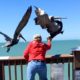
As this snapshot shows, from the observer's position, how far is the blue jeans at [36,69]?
22.0 ft

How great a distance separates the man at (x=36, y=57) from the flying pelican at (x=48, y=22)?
211mm

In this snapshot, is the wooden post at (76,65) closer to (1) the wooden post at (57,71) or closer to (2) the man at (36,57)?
(1) the wooden post at (57,71)

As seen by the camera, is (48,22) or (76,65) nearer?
(48,22)

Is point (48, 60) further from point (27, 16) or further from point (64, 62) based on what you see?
point (27, 16)

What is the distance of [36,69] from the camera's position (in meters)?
6.74

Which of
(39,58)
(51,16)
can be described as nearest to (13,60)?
(39,58)

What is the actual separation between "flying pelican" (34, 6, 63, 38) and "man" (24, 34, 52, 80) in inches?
8.3

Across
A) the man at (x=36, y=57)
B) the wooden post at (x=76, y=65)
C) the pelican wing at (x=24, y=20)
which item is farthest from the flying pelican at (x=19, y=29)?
the wooden post at (x=76, y=65)

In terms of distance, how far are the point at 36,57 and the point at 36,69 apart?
Answer: 209mm

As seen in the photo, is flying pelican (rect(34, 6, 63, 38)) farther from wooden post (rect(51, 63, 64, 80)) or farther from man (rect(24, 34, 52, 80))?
wooden post (rect(51, 63, 64, 80))

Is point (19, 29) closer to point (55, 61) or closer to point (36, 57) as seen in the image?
point (36, 57)

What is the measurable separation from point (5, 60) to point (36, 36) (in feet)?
2.66

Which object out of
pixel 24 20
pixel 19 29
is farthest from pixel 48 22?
pixel 19 29

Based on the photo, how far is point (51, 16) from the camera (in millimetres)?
6844
